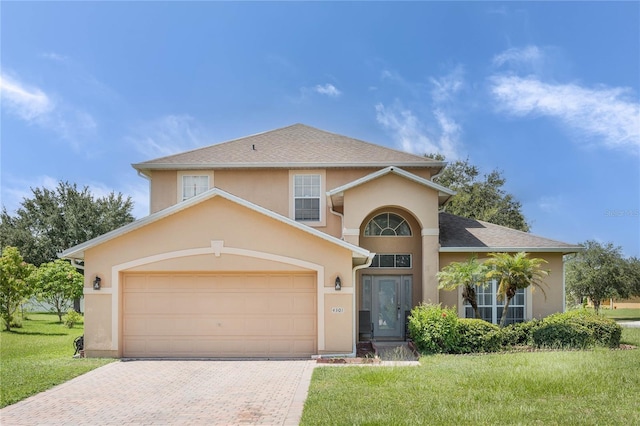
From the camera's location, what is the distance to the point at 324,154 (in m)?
20.0

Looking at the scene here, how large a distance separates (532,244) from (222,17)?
13.2 metres

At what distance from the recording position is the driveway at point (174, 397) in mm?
8594

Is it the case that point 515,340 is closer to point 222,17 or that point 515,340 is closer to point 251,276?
point 251,276

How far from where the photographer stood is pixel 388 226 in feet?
61.2

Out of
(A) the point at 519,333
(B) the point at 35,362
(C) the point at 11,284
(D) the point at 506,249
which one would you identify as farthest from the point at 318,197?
(C) the point at 11,284

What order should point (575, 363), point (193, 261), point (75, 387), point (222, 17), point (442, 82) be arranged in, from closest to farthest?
point (75, 387) → point (575, 363) → point (193, 261) → point (222, 17) → point (442, 82)

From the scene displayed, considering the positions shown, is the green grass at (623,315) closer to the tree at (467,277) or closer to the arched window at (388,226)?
the tree at (467,277)

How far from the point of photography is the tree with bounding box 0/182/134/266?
1655 inches

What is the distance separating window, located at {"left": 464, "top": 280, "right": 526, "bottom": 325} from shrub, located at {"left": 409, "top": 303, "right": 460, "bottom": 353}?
145 inches

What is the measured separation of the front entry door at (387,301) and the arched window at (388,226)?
156cm

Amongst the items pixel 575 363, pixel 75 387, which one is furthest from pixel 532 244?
pixel 75 387

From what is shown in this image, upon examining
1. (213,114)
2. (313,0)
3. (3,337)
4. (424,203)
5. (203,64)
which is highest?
(313,0)

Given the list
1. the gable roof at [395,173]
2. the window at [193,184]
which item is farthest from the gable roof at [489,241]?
the window at [193,184]

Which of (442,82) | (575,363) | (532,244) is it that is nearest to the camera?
(575,363)
